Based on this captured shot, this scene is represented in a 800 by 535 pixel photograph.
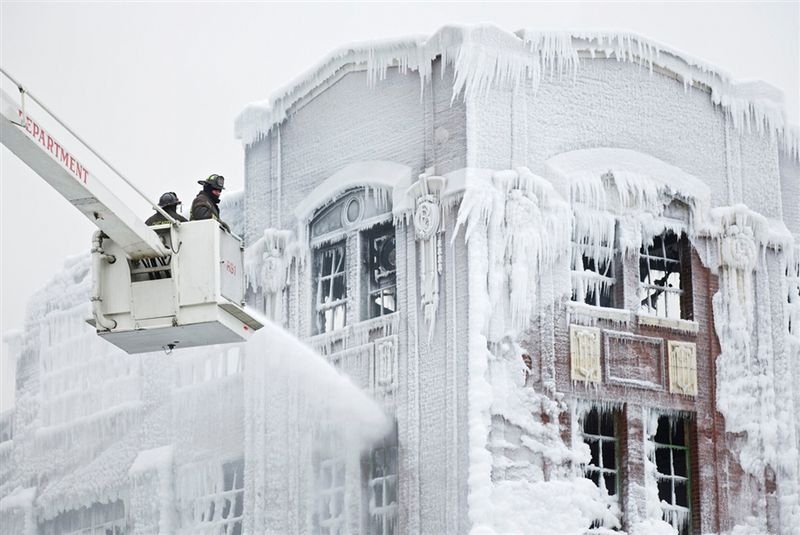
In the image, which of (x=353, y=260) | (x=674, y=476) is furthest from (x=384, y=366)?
(x=674, y=476)

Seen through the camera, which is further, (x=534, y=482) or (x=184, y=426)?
(x=184, y=426)

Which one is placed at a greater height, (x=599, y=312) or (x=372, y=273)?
(x=372, y=273)

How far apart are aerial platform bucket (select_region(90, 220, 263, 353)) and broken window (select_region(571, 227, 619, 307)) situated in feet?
24.2

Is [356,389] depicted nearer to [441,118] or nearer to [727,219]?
[441,118]

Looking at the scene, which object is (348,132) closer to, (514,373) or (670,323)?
(514,373)

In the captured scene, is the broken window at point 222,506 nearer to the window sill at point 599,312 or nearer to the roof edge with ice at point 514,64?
the roof edge with ice at point 514,64

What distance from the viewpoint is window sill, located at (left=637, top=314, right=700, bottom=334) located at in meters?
27.7

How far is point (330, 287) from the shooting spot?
28906 mm

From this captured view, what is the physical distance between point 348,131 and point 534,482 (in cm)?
614

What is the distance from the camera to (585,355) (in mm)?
27094

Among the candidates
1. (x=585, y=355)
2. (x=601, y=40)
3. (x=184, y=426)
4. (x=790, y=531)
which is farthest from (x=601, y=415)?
(x=184, y=426)

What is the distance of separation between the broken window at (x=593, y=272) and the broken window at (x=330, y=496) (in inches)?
167

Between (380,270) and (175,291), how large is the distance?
755cm

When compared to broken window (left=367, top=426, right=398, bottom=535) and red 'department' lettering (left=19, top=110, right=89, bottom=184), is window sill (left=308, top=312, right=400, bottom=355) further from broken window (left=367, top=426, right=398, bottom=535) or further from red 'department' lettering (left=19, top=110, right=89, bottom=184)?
red 'department' lettering (left=19, top=110, right=89, bottom=184)
